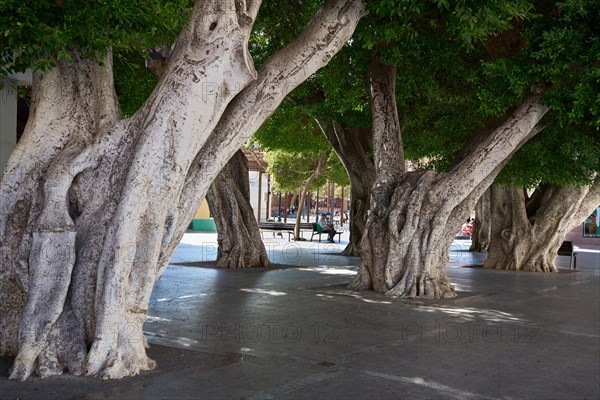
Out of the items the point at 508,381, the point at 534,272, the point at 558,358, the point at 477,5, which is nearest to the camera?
the point at 508,381

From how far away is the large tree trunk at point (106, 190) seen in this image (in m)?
5.71

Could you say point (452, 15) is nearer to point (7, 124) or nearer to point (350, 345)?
point (350, 345)

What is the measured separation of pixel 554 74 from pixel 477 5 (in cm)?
304

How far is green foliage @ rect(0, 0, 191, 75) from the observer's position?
5457mm

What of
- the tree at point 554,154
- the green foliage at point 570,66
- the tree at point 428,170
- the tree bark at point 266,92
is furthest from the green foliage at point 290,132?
the tree bark at point 266,92

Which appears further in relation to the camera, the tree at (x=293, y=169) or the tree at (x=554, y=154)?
the tree at (x=293, y=169)

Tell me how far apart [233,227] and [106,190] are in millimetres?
10688

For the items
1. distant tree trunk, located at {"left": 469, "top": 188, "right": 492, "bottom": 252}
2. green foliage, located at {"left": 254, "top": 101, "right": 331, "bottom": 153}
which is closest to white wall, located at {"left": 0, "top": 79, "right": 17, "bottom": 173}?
green foliage, located at {"left": 254, "top": 101, "right": 331, "bottom": 153}

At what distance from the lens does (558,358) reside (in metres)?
7.04

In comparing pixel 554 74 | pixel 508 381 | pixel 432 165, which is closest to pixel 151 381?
pixel 508 381

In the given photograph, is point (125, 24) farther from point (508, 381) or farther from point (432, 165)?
point (432, 165)

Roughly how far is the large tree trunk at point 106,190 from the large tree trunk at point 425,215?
5560mm

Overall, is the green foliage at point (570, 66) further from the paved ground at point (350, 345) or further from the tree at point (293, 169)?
the tree at point (293, 169)

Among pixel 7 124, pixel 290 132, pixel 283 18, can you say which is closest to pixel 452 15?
pixel 283 18
